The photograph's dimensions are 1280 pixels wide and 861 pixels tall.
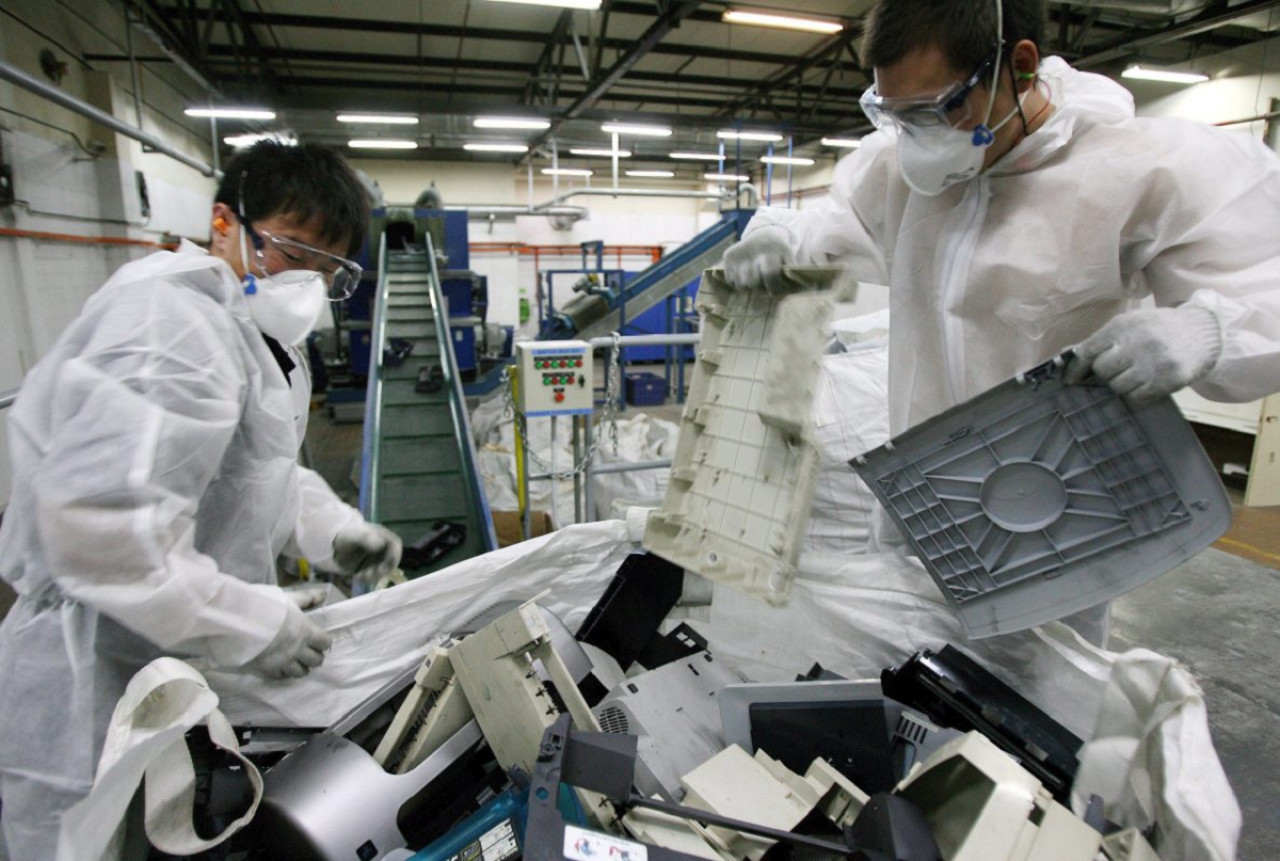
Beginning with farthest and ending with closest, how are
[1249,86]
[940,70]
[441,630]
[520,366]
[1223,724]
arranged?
1. [1249,86]
2. [520,366]
3. [1223,724]
4. [441,630]
5. [940,70]

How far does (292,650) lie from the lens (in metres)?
1.05

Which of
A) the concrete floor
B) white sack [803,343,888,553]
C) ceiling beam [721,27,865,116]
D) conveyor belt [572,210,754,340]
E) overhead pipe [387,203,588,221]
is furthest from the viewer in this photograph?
overhead pipe [387,203,588,221]

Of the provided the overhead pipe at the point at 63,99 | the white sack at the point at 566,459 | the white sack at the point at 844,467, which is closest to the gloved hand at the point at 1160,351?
the white sack at the point at 844,467

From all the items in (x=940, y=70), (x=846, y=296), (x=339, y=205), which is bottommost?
(x=846, y=296)

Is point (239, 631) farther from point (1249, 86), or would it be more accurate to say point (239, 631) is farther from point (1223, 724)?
point (1249, 86)

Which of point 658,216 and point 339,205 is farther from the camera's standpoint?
point 658,216

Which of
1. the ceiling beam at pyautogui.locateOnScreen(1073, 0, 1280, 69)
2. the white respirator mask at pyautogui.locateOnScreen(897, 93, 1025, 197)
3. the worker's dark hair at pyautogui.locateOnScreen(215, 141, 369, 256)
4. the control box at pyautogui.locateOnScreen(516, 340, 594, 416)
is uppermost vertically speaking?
the ceiling beam at pyautogui.locateOnScreen(1073, 0, 1280, 69)

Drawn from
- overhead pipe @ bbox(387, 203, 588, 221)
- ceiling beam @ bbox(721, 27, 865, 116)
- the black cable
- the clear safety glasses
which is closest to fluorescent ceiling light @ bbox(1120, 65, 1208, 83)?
ceiling beam @ bbox(721, 27, 865, 116)

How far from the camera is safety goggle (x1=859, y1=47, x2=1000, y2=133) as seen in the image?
1.05 meters

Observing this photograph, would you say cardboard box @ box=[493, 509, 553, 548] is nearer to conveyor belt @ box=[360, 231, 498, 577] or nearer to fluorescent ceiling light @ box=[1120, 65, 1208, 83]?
conveyor belt @ box=[360, 231, 498, 577]

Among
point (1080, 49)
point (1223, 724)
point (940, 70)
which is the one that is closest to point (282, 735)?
point (940, 70)

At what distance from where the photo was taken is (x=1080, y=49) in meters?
7.06

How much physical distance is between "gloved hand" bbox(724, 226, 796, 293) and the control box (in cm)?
168

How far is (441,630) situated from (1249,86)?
9.06 m
